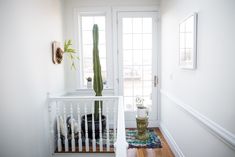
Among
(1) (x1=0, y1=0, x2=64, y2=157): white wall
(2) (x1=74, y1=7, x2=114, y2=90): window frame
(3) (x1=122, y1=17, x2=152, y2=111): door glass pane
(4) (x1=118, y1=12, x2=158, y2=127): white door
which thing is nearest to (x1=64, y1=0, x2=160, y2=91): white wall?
(2) (x1=74, y1=7, x2=114, y2=90): window frame

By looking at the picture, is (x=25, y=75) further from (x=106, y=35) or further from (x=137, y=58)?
(x=137, y=58)

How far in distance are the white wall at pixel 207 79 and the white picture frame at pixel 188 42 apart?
2.6 inches

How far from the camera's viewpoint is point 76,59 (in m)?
3.70

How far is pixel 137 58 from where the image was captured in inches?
147

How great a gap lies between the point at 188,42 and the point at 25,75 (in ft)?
6.56

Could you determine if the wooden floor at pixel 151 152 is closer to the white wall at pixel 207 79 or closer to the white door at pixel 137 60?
the white wall at pixel 207 79

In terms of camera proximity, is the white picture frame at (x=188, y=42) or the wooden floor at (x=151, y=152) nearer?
the white picture frame at (x=188, y=42)

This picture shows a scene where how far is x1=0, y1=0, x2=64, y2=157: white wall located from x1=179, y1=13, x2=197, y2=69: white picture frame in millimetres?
1952

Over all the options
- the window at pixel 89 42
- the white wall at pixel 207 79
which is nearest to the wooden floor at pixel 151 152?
the white wall at pixel 207 79

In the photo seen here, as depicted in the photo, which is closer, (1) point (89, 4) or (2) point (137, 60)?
(1) point (89, 4)

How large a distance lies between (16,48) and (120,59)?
2163mm

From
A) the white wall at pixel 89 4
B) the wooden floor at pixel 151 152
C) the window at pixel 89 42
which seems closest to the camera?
the wooden floor at pixel 151 152

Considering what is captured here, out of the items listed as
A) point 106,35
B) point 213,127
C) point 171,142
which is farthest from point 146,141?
point 106,35

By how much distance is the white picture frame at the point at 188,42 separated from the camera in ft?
6.14
